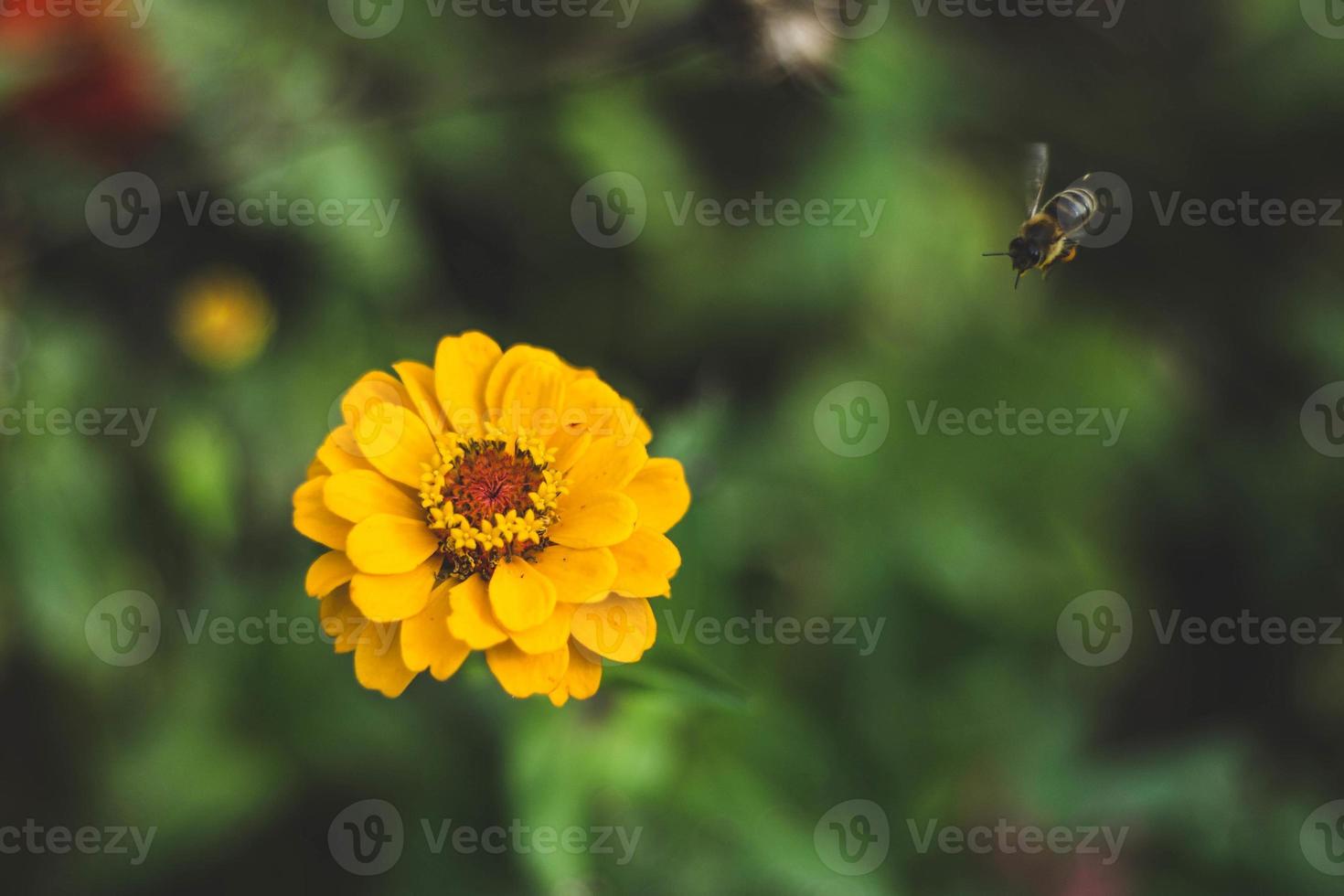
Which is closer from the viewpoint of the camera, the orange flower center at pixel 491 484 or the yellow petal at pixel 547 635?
the yellow petal at pixel 547 635

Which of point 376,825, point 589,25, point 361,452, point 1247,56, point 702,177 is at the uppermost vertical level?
point 1247,56

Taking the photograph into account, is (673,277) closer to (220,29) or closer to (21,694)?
(220,29)

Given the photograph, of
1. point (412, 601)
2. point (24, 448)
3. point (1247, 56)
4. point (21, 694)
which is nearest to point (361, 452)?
point (412, 601)

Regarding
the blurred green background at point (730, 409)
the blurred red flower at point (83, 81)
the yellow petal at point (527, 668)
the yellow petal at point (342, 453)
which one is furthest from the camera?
the blurred red flower at point (83, 81)

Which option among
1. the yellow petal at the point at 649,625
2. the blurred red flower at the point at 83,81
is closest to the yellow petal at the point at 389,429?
the yellow petal at the point at 649,625

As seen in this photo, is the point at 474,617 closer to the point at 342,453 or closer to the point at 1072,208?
the point at 342,453

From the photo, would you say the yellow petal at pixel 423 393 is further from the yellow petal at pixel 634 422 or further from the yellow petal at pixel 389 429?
the yellow petal at pixel 634 422
